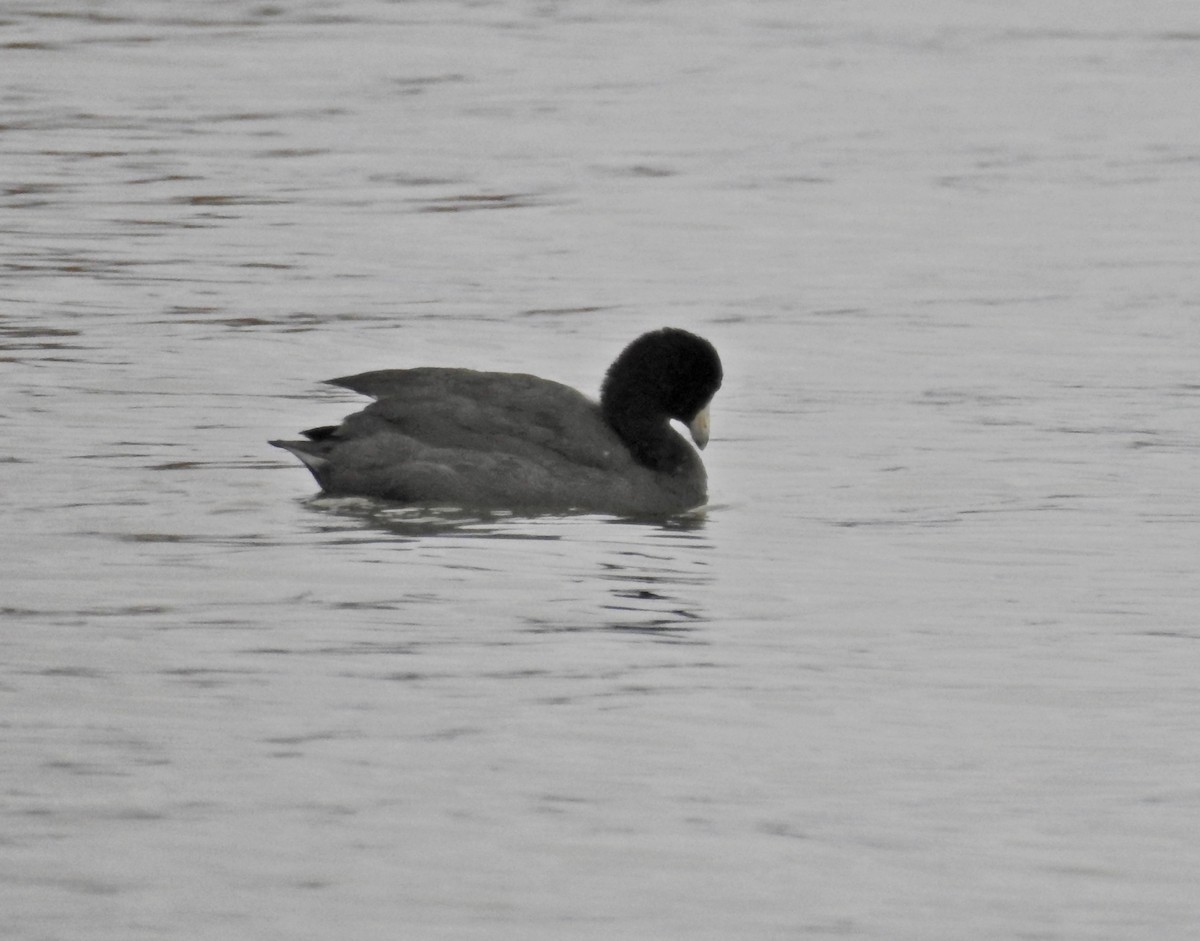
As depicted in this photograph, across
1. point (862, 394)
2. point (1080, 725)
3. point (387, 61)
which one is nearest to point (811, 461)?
point (862, 394)

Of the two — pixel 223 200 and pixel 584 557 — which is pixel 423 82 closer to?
pixel 223 200

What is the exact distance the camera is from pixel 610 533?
37.2 ft

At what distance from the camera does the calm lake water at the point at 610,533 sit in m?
6.82

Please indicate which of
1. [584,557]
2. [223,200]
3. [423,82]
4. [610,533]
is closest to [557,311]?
[223,200]

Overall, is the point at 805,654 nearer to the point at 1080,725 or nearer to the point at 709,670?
the point at 709,670

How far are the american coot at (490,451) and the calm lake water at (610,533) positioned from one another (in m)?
0.19

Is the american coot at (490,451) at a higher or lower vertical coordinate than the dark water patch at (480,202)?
lower

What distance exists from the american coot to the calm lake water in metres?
0.19

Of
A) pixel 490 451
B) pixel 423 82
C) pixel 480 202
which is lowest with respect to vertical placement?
pixel 490 451

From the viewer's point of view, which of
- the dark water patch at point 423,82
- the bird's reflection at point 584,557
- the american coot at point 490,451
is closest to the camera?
the bird's reflection at point 584,557

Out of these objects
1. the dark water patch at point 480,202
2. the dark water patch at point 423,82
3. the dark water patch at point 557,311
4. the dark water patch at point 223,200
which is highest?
the dark water patch at point 423,82

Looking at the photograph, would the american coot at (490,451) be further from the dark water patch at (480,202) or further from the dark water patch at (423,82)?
the dark water patch at (423,82)

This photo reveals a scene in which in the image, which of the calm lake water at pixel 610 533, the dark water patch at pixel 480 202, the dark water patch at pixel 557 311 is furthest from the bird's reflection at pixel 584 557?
the dark water patch at pixel 480 202

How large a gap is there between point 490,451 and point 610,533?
67 centimetres
